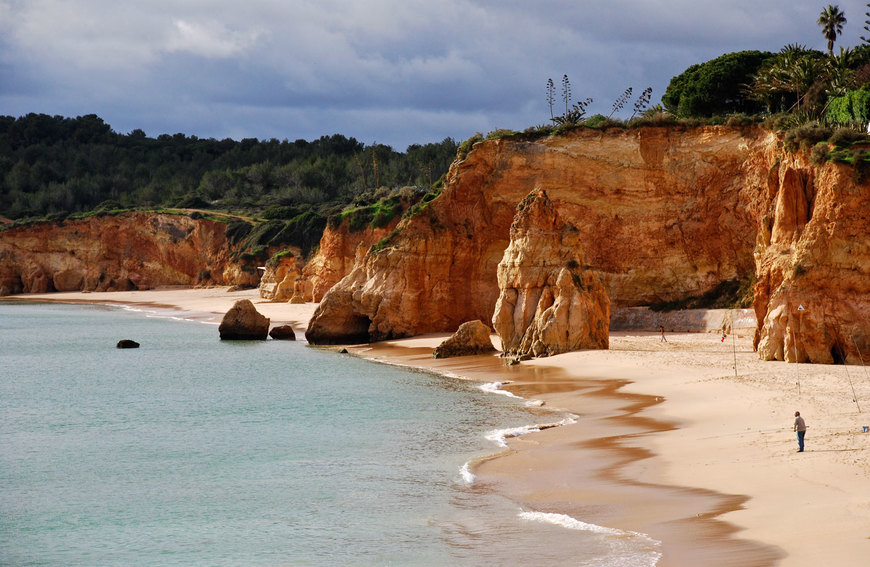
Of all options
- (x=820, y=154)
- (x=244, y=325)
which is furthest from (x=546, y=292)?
(x=244, y=325)

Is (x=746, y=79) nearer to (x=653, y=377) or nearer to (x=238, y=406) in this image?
(x=653, y=377)

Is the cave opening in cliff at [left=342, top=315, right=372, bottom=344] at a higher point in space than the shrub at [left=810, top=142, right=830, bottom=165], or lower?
lower

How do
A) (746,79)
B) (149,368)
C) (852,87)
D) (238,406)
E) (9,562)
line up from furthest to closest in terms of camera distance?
(746,79)
(852,87)
(149,368)
(238,406)
(9,562)

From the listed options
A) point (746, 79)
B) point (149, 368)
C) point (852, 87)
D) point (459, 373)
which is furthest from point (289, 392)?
point (746, 79)

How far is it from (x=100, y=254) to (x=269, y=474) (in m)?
85.9

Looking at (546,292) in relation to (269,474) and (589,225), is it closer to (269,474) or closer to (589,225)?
(589,225)

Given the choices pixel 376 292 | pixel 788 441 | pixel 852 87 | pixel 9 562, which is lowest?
pixel 9 562

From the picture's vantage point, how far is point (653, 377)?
25844mm

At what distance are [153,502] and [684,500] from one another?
8.62 meters

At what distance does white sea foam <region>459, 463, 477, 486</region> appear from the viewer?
15414 mm

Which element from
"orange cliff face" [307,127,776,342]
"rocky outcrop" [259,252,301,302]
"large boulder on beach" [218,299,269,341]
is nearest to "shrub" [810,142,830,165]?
"orange cliff face" [307,127,776,342]

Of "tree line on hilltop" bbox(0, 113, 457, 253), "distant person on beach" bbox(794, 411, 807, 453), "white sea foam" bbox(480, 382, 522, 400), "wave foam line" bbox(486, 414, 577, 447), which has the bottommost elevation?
"wave foam line" bbox(486, 414, 577, 447)

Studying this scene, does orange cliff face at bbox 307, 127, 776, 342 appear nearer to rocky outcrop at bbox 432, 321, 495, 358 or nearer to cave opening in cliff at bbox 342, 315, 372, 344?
cave opening in cliff at bbox 342, 315, 372, 344

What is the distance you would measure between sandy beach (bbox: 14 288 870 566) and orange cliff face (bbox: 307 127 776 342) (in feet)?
41.6
